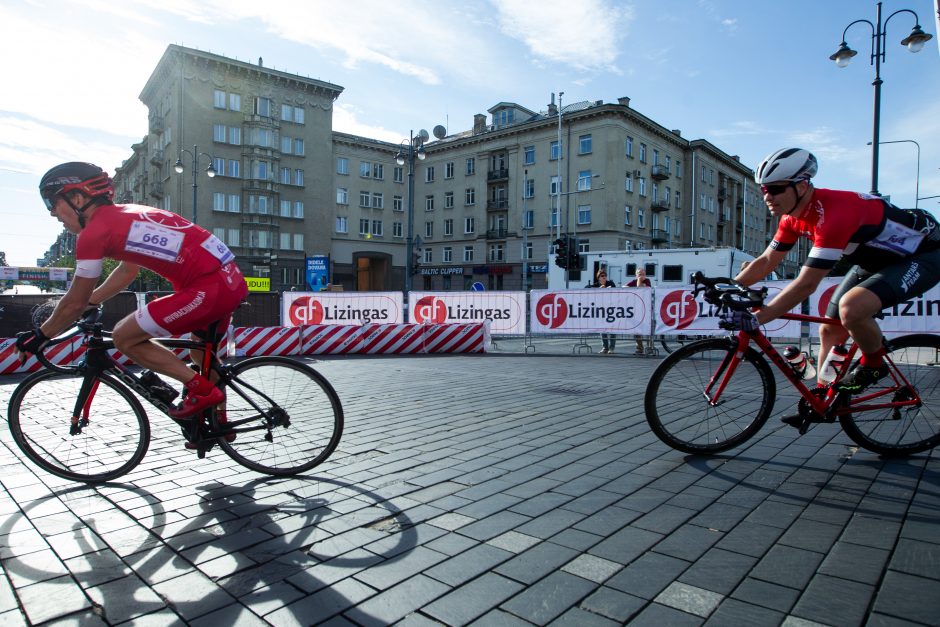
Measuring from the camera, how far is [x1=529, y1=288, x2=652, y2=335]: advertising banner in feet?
43.5

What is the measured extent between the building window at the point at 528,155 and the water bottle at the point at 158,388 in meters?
53.1

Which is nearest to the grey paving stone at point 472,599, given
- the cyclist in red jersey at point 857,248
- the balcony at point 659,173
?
the cyclist in red jersey at point 857,248

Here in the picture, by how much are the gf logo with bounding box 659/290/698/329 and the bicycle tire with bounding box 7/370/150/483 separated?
1119cm

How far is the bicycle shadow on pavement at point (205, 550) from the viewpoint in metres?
2.28

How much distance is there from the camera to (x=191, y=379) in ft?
12.0

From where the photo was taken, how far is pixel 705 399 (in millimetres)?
4285

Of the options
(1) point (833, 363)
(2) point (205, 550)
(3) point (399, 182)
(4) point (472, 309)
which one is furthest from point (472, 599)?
(3) point (399, 182)

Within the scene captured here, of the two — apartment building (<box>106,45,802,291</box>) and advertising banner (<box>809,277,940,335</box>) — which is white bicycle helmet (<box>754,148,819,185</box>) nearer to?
advertising banner (<box>809,277,940,335</box>)

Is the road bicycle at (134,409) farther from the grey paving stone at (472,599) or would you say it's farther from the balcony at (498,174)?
the balcony at (498,174)

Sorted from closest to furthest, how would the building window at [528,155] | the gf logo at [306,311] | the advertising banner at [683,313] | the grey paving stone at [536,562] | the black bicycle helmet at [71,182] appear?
the grey paving stone at [536,562]
the black bicycle helmet at [71,182]
the advertising banner at [683,313]
the gf logo at [306,311]
the building window at [528,155]

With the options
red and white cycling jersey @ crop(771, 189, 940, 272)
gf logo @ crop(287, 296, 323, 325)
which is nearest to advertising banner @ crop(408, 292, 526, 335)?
gf logo @ crop(287, 296, 323, 325)

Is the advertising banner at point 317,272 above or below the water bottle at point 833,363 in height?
above

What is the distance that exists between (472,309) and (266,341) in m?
4.95

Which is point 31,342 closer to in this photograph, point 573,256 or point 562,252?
point 562,252
